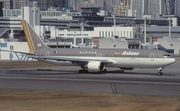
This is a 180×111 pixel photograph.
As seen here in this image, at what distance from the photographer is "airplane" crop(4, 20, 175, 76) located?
74.3 m

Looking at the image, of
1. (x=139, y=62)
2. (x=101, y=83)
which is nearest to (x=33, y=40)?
(x=139, y=62)

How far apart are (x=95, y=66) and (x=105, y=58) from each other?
7.63ft

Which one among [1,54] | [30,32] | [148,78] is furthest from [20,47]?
[148,78]

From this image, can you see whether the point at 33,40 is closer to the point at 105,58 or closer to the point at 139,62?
the point at 105,58

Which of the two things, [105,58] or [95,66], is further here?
[105,58]

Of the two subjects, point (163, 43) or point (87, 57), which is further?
point (163, 43)

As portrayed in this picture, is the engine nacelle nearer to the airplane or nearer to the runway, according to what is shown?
the airplane

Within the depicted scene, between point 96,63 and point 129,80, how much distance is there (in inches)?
448

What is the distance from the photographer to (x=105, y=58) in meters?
77.3

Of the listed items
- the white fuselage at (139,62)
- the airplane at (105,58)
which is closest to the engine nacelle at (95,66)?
the airplane at (105,58)

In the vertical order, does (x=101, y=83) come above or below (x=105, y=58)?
below

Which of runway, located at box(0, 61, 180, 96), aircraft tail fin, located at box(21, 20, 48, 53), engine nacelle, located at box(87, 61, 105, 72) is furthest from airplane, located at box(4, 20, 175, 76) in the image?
runway, located at box(0, 61, 180, 96)

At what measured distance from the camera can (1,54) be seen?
417 ft

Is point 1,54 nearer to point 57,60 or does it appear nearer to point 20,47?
point 20,47
